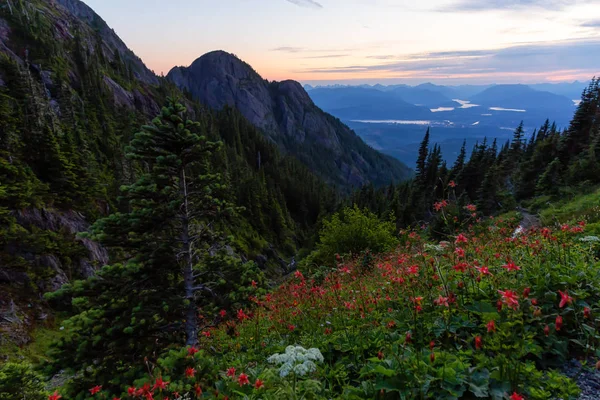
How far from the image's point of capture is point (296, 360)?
394 centimetres

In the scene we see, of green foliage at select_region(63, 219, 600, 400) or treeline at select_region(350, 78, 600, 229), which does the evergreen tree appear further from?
treeline at select_region(350, 78, 600, 229)

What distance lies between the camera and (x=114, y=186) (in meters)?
49.8

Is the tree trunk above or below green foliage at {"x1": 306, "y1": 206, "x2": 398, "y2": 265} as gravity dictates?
above

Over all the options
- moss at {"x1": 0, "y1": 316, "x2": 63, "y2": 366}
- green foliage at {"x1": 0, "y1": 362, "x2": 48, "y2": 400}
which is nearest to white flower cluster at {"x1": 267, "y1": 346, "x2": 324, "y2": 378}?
A: green foliage at {"x1": 0, "y1": 362, "x2": 48, "y2": 400}

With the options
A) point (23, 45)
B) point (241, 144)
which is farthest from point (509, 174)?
point (23, 45)

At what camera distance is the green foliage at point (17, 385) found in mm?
4496

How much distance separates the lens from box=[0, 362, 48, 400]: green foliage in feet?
14.8

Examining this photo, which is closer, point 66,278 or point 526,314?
point 526,314

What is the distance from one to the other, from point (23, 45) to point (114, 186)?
54.9m

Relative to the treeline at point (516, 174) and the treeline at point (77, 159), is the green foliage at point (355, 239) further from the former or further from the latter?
the treeline at point (77, 159)

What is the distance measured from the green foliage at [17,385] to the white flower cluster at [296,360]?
12.2 feet

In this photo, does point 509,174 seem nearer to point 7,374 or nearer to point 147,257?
point 147,257

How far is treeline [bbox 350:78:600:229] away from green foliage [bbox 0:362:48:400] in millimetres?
6948

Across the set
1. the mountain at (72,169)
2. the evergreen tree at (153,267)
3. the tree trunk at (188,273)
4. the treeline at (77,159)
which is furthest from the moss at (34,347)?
the tree trunk at (188,273)
